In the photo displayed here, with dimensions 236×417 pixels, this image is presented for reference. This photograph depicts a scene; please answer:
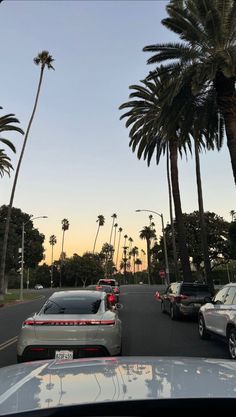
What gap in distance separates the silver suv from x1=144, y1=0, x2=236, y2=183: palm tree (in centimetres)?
1019

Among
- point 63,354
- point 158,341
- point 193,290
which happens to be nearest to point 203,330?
point 158,341

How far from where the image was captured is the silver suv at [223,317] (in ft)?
36.4

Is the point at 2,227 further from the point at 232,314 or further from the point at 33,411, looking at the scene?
the point at 33,411

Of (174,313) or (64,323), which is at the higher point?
(174,313)

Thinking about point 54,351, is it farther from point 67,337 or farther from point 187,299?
point 187,299

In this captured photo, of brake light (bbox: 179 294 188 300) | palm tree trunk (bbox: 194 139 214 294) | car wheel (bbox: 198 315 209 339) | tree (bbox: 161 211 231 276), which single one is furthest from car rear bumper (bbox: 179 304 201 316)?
tree (bbox: 161 211 231 276)

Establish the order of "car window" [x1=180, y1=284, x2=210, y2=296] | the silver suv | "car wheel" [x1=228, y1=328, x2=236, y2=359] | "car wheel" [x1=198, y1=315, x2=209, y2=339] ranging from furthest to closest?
"car window" [x1=180, y1=284, x2=210, y2=296] < "car wheel" [x1=198, y1=315, x2=209, y2=339] < the silver suv < "car wheel" [x1=228, y1=328, x2=236, y2=359]

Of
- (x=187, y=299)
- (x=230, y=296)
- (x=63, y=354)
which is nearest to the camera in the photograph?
(x=63, y=354)

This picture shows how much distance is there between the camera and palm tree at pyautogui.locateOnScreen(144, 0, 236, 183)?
21500mm

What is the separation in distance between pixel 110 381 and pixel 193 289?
17480 mm

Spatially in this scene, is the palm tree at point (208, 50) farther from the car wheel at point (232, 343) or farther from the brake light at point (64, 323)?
the brake light at point (64, 323)

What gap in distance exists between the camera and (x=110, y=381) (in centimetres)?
353

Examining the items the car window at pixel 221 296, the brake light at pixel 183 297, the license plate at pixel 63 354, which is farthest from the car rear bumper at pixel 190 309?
the license plate at pixel 63 354

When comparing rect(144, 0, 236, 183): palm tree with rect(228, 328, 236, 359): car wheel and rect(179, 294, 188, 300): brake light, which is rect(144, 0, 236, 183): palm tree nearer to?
rect(179, 294, 188, 300): brake light
